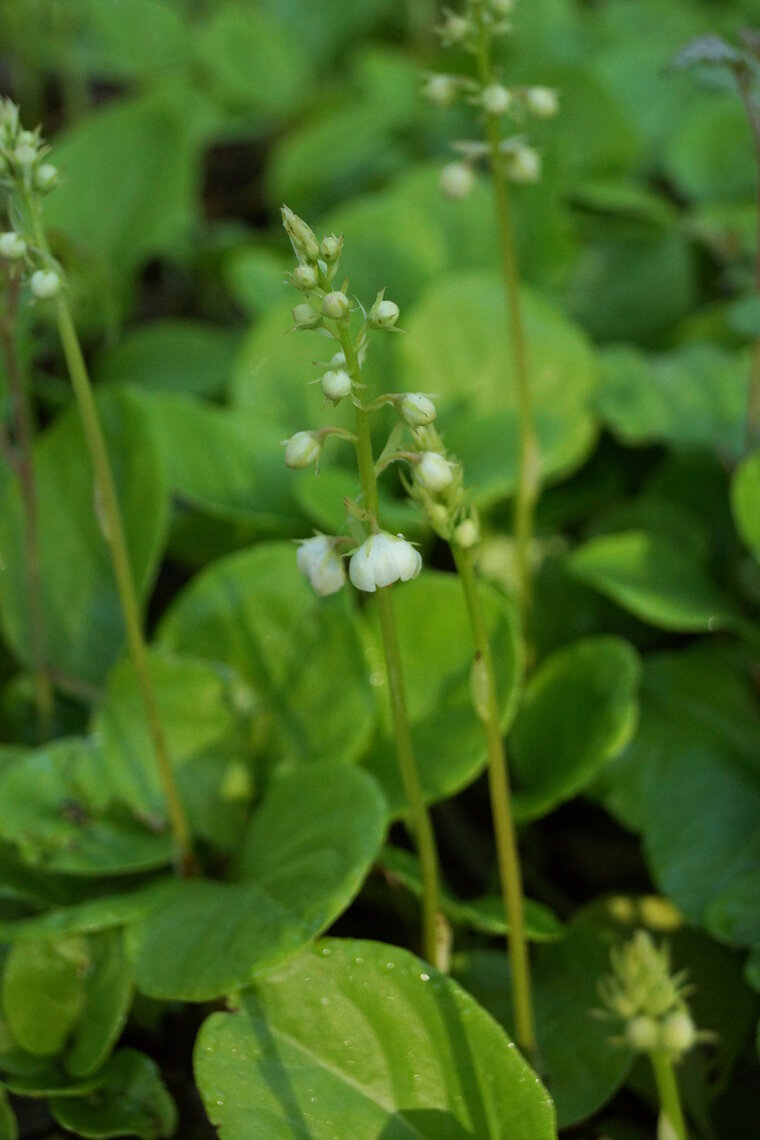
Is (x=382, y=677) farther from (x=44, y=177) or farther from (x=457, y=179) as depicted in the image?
(x=44, y=177)

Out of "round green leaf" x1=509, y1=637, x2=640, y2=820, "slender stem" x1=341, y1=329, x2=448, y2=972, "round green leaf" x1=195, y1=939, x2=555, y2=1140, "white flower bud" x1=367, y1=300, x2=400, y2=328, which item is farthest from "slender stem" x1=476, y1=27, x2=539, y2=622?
"round green leaf" x1=195, y1=939, x2=555, y2=1140

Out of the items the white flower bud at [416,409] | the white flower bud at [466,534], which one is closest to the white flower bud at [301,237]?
the white flower bud at [416,409]

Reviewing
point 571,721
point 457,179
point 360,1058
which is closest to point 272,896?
point 360,1058

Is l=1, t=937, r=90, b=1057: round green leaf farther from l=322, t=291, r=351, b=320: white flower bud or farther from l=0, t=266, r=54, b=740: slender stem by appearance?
l=322, t=291, r=351, b=320: white flower bud

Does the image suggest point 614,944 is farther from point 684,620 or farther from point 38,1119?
point 38,1119

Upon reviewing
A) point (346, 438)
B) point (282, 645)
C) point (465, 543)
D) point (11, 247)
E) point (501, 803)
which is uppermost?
point (11, 247)
